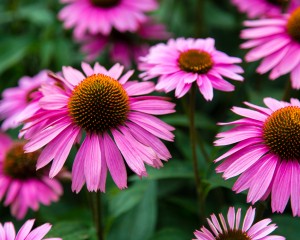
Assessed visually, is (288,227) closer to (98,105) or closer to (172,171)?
(172,171)

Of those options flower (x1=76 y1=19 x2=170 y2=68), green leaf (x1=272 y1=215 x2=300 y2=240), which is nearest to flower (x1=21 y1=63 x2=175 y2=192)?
green leaf (x1=272 y1=215 x2=300 y2=240)

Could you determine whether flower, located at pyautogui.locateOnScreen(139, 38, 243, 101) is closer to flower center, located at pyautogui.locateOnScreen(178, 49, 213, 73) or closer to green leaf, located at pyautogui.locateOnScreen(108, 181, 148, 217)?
flower center, located at pyautogui.locateOnScreen(178, 49, 213, 73)

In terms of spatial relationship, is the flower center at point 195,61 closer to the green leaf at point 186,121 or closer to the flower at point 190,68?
the flower at point 190,68

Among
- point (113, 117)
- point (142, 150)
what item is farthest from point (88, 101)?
point (142, 150)

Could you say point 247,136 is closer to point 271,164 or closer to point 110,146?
point 271,164

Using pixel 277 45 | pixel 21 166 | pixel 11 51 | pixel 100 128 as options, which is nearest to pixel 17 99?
pixel 21 166

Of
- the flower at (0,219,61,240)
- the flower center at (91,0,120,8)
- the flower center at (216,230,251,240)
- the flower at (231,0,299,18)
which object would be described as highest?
the flower center at (91,0,120,8)

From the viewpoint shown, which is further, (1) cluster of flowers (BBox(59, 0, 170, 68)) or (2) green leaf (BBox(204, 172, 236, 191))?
(1) cluster of flowers (BBox(59, 0, 170, 68))

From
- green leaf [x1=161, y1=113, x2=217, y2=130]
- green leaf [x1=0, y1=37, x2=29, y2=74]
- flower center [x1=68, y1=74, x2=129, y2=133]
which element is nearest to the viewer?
flower center [x1=68, y1=74, x2=129, y2=133]
